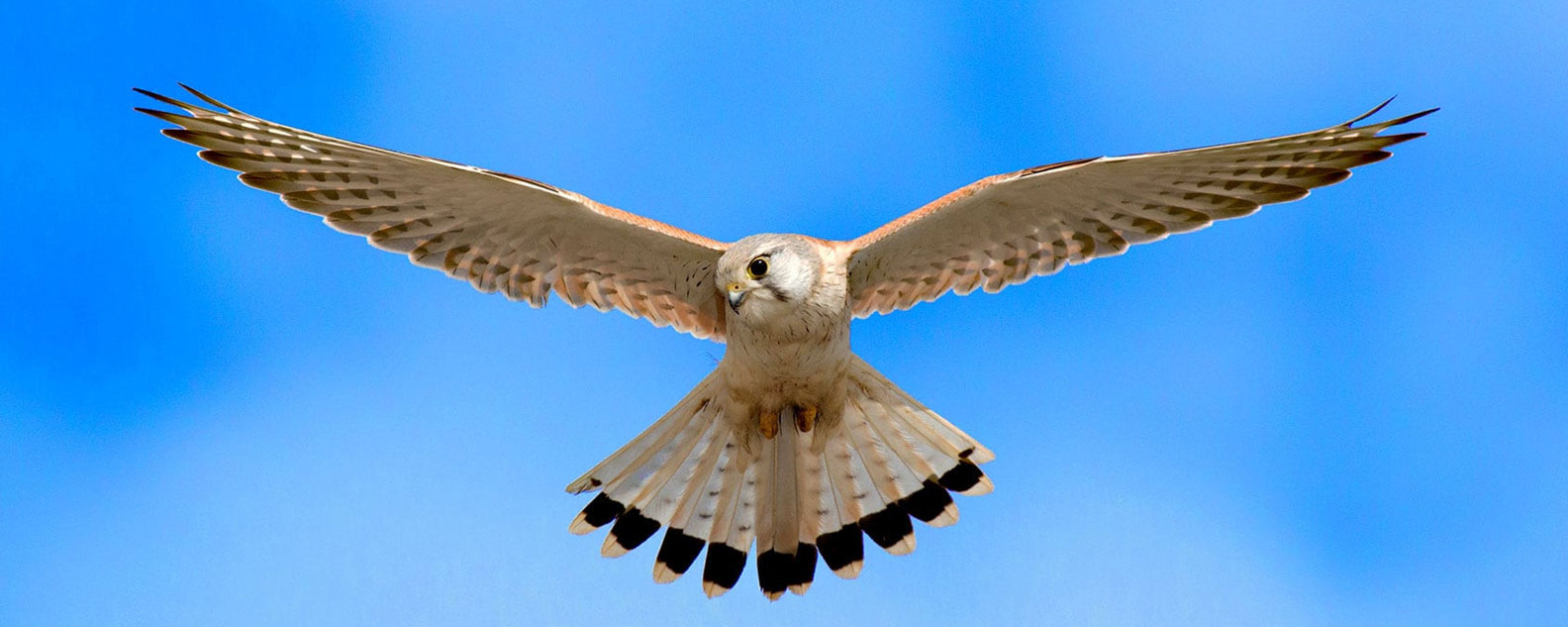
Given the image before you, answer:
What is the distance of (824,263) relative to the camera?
6633 mm

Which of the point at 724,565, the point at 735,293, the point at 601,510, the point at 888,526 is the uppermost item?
the point at 735,293

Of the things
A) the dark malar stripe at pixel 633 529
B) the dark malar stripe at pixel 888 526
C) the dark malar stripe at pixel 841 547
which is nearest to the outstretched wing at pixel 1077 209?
the dark malar stripe at pixel 888 526

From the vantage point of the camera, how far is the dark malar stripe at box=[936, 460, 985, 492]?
736 cm

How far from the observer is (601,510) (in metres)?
7.41

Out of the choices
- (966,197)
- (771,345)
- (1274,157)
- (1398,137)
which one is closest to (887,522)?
(771,345)

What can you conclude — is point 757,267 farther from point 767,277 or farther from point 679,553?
point 679,553

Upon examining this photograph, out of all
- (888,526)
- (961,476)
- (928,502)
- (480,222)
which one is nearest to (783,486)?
(888,526)

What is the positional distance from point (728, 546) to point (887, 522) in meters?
0.86

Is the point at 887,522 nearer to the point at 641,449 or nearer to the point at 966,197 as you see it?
the point at 641,449

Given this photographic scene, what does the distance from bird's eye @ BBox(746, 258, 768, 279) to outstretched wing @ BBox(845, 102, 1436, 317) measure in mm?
764

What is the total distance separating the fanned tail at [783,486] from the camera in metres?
7.35

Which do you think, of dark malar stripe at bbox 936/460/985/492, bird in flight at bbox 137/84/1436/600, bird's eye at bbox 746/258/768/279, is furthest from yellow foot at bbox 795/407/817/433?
bird's eye at bbox 746/258/768/279

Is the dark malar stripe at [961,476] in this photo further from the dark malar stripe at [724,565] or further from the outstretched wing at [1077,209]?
the dark malar stripe at [724,565]

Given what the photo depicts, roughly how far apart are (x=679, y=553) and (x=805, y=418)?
102cm
